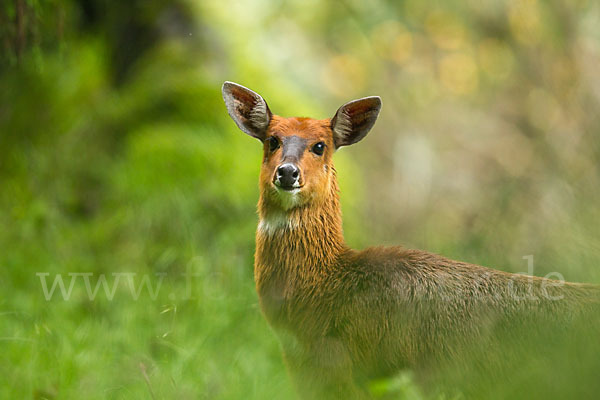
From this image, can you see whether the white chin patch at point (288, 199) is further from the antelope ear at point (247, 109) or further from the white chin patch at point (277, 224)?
the antelope ear at point (247, 109)

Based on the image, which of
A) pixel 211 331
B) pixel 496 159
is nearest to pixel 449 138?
pixel 496 159

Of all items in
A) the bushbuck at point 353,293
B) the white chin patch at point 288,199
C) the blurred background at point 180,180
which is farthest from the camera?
the blurred background at point 180,180

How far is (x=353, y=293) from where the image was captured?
9.36ft

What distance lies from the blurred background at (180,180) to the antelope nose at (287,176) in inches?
33.7

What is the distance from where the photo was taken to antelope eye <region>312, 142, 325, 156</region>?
2.95 meters

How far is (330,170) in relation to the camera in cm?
305

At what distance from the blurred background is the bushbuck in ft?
0.65

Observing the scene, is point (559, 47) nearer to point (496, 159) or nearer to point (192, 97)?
point (496, 159)

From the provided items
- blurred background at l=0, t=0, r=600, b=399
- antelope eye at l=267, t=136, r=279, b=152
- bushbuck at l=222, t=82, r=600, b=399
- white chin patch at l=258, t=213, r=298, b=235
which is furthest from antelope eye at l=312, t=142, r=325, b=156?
blurred background at l=0, t=0, r=600, b=399

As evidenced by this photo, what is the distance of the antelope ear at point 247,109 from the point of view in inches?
116

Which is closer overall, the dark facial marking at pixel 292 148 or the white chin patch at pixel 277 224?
the dark facial marking at pixel 292 148

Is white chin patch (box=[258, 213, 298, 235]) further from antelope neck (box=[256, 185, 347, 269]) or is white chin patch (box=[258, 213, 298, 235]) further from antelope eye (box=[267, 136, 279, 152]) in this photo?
antelope eye (box=[267, 136, 279, 152])

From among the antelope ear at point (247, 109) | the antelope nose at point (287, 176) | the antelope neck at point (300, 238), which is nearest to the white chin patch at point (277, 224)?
the antelope neck at point (300, 238)

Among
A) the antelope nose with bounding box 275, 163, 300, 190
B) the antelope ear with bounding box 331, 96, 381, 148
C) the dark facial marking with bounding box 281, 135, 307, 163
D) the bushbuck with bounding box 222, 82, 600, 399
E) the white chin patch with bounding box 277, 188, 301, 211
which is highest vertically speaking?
the antelope ear with bounding box 331, 96, 381, 148
